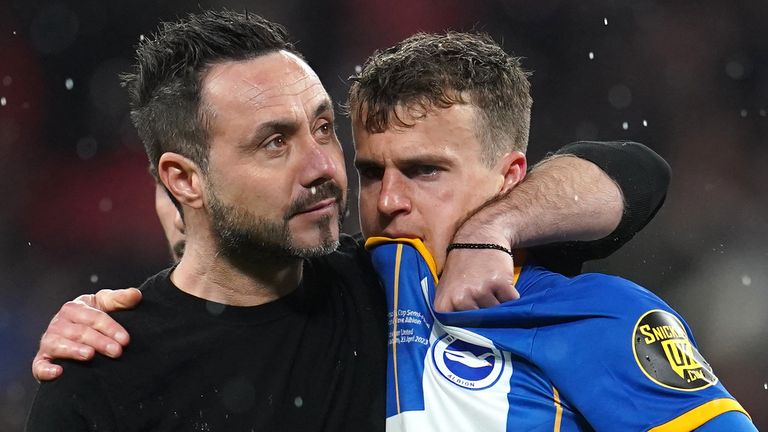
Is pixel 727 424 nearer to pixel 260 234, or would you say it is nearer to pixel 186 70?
pixel 260 234

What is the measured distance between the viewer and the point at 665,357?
6.75 ft

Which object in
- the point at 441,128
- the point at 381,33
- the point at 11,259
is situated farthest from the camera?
the point at 381,33

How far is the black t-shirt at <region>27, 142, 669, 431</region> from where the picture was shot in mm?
2264

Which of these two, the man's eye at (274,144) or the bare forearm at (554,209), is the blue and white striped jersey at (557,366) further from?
the man's eye at (274,144)

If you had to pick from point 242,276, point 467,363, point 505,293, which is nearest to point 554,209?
point 505,293

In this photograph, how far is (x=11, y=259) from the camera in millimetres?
6164

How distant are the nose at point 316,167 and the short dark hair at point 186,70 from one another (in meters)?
0.30

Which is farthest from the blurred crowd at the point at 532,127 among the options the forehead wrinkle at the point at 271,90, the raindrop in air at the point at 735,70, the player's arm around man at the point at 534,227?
the forehead wrinkle at the point at 271,90

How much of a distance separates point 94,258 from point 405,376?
175 inches

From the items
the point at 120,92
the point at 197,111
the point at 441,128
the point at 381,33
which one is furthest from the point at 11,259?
the point at 441,128

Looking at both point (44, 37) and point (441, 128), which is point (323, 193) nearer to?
point (441, 128)

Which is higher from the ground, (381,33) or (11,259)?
(381,33)

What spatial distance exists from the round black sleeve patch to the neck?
3.26 feet

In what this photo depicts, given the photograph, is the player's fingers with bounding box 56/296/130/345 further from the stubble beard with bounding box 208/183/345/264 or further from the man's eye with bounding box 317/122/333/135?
the man's eye with bounding box 317/122/333/135
